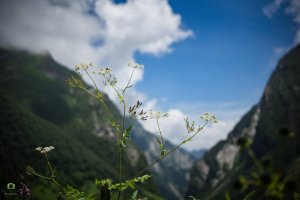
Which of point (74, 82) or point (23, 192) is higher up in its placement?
point (74, 82)

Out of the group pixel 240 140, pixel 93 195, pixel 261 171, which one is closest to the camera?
pixel 261 171

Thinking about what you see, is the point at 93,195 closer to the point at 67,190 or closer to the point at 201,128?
the point at 67,190

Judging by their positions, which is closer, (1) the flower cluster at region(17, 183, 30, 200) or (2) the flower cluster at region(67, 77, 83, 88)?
(1) the flower cluster at region(17, 183, 30, 200)

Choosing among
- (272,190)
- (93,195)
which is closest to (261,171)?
(272,190)

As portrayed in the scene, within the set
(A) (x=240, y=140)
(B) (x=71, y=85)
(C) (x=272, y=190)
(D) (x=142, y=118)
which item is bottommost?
(C) (x=272, y=190)

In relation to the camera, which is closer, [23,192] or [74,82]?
[23,192]

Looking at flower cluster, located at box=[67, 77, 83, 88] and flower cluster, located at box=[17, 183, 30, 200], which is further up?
flower cluster, located at box=[67, 77, 83, 88]

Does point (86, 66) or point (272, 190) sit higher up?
point (86, 66)

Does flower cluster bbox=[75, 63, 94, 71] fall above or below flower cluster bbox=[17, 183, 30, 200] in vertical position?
above

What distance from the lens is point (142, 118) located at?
6398mm

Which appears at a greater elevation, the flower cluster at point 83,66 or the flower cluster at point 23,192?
the flower cluster at point 83,66

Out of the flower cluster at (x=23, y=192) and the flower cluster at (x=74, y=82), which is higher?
the flower cluster at (x=74, y=82)

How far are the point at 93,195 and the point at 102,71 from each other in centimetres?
288

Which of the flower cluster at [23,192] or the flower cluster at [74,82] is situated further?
the flower cluster at [74,82]
